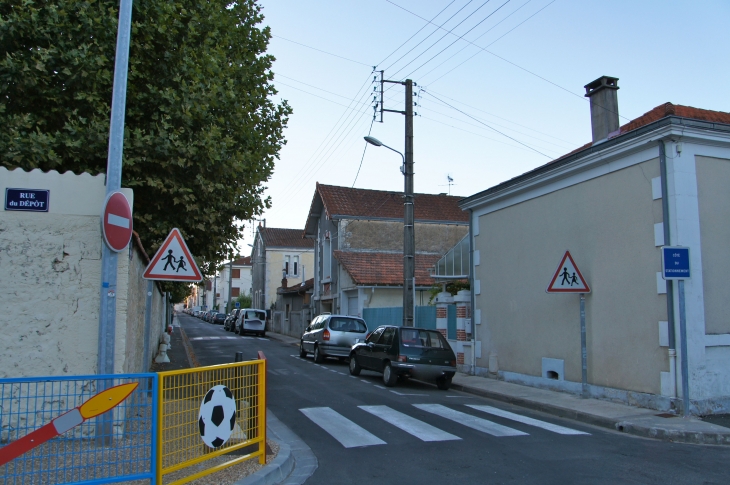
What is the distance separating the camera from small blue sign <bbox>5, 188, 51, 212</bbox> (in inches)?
270

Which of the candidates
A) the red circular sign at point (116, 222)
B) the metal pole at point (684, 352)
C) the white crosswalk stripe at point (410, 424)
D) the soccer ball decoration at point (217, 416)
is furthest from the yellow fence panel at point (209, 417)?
the metal pole at point (684, 352)

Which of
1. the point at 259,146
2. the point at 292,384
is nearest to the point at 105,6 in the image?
the point at 259,146

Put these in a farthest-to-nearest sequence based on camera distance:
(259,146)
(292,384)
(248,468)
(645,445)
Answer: (292,384) → (259,146) → (645,445) → (248,468)

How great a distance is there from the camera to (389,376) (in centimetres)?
1371

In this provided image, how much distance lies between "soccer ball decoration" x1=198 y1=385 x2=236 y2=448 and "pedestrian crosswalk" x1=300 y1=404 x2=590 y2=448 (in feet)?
7.31

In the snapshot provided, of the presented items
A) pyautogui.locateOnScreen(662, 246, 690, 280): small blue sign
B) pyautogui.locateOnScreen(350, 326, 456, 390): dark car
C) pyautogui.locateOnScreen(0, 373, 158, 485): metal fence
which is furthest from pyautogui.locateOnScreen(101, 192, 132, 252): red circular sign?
pyautogui.locateOnScreen(350, 326, 456, 390): dark car

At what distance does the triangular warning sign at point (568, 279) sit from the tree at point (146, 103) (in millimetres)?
6397

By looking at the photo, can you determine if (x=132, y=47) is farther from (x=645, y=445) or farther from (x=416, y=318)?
(x=416, y=318)

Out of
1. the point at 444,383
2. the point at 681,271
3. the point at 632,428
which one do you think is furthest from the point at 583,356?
the point at 444,383

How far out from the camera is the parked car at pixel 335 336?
19719 millimetres

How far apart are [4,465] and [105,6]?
306 inches

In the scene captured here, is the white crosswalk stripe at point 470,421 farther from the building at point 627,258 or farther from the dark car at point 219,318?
the dark car at point 219,318

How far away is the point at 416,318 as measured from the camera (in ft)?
69.5

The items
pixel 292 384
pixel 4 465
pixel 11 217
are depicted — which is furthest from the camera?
pixel 292 384
